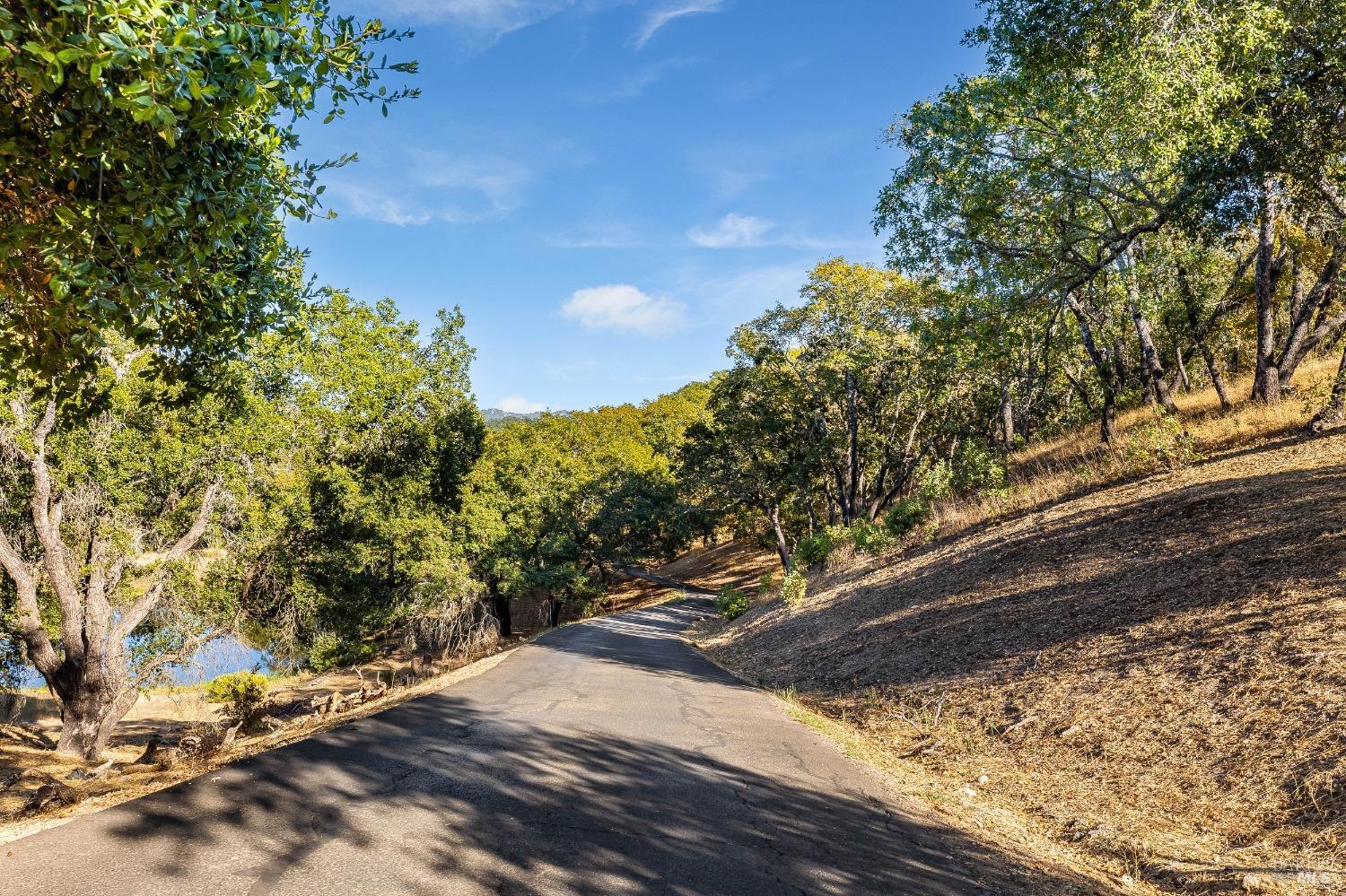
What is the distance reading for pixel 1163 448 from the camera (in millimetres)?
12969

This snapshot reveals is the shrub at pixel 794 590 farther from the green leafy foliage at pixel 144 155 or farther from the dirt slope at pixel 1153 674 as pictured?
the green leafy foliage at pixel 144 155

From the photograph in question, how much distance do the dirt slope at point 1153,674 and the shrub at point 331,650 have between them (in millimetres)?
15135

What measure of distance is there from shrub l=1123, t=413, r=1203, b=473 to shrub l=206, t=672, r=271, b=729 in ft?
57.4

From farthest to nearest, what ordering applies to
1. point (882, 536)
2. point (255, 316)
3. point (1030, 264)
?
1. point (882, 536)
2. point (1030, 264)
3. point (255, 316)

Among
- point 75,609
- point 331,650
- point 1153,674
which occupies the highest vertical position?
point 75,609

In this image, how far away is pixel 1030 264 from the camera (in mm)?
11844

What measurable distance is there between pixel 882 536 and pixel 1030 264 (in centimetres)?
935

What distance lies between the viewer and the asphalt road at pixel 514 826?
12.5ft

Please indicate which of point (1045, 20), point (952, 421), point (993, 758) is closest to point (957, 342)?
point (1045, 20)

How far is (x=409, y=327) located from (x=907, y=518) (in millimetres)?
18245

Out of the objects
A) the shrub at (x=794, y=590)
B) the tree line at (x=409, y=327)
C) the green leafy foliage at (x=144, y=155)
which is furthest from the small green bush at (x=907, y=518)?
the green leafy foliage at (x=144, y=155)

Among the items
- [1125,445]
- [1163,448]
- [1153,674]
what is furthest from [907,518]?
[1153,674]

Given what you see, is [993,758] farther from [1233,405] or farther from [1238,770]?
[1233,405]

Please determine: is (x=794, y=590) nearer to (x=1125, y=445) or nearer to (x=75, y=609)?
(x=1125, y=445)
